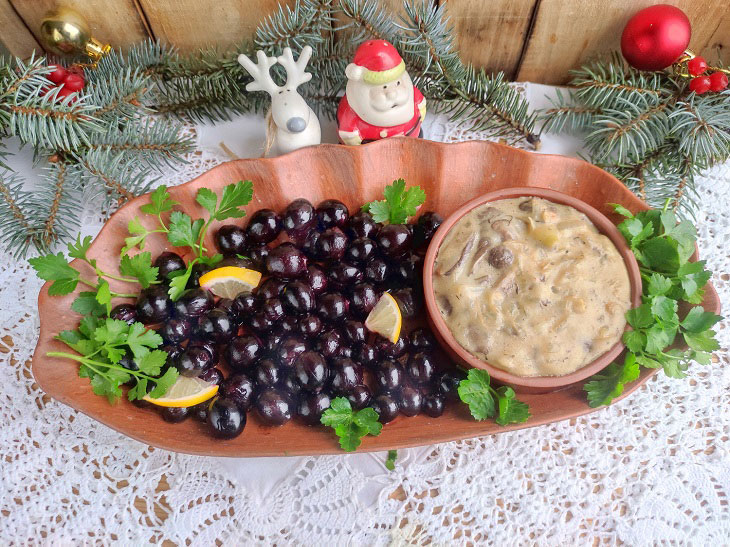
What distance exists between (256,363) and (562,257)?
0.58m

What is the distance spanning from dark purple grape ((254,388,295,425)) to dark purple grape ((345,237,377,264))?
0.28 m

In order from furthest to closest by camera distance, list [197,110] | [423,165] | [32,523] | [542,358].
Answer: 1. [197,110]
2. [423,165]
3. [32,523]
4. [542,358]

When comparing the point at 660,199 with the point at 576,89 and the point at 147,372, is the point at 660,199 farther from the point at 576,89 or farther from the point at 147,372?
the point at 147,372

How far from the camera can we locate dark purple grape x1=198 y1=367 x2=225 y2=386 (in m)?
1.04

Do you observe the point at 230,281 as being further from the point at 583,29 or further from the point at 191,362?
the point at 583,29

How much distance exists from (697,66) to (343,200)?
2.60 ft

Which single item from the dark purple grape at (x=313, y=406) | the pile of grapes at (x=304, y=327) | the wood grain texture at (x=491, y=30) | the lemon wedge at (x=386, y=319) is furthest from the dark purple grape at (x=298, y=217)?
the wood grain texture at (x=491, y=30)

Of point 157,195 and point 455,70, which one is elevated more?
point 455,70

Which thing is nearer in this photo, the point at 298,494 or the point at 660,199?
the point at 298,494

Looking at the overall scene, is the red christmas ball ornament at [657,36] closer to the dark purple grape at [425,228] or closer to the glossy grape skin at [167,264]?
the dark purple grape at [425,228]

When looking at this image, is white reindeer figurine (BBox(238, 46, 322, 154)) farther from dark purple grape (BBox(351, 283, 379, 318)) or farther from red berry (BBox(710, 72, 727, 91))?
red berry (BBox(710, 72, 727, 91))

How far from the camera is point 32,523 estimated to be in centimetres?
111

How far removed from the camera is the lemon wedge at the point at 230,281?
1.09 m

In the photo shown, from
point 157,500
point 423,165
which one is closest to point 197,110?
point 423,165
